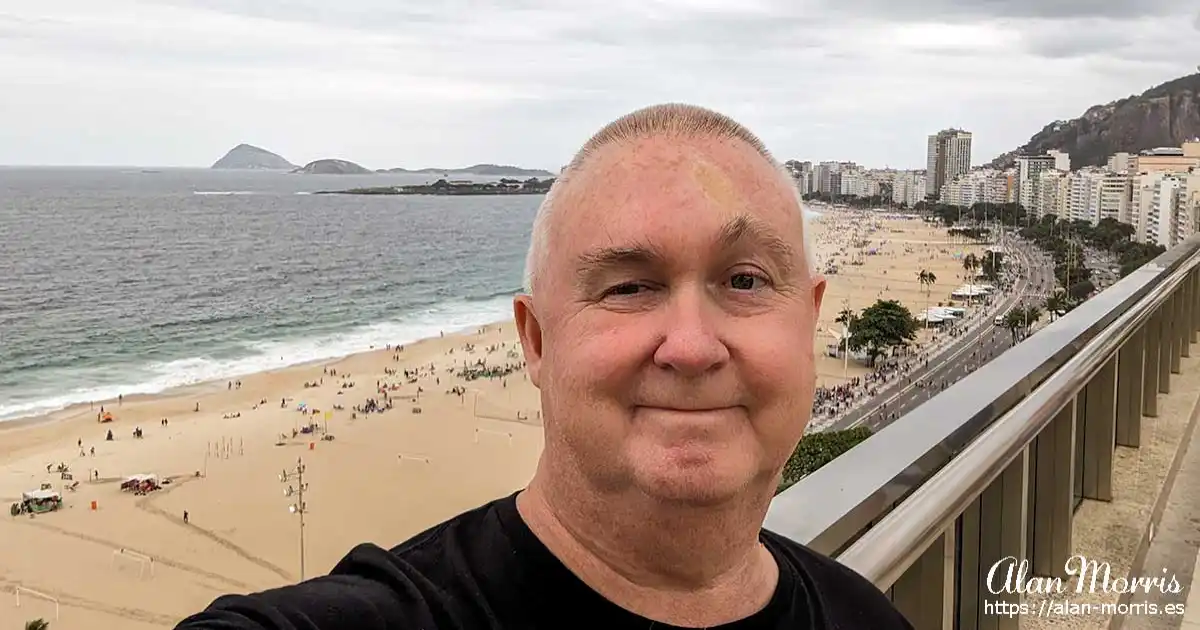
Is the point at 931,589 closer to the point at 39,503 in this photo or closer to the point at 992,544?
the point at 992,544

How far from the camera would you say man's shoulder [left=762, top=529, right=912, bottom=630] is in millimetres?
848

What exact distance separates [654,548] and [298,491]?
14.1m

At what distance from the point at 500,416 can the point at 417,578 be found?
18.2m

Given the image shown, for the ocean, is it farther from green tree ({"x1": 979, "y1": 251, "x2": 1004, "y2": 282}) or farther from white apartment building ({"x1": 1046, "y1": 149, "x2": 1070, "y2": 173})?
white apartment building ({"x1": 1046, "y1": 149, "x2": 1070, "y2": 173})

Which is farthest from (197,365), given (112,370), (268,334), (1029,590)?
(1029,590)

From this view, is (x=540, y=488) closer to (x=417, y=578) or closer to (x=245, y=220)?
(x=417, y=578)

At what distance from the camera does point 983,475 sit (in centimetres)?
121

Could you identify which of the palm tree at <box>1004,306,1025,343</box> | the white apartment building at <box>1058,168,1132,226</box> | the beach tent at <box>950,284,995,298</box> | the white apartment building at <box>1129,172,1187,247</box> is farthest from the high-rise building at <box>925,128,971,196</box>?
the palm tree at <box>1004,306,1025,343</box>

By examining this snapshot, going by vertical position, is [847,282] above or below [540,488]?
below

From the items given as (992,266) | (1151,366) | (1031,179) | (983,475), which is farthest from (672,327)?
(1031,179)

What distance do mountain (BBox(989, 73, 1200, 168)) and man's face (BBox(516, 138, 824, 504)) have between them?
102 metres

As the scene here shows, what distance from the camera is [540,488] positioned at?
760 mm

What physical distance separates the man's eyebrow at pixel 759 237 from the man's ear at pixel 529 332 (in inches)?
6.5

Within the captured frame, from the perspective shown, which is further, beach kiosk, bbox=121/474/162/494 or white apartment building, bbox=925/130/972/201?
white apartment building, bbox=925/130/972/201
